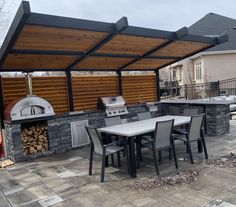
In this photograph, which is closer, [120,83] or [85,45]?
[85,45]

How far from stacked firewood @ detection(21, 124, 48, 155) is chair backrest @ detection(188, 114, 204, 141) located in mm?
3471

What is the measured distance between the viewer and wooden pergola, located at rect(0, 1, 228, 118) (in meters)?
4.04

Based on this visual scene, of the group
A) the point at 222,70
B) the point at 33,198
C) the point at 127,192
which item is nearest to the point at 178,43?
the point at 127,192

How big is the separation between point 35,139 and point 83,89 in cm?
196

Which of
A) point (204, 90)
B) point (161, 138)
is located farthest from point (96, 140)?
point (204, 90)

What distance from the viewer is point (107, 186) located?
3887 mm

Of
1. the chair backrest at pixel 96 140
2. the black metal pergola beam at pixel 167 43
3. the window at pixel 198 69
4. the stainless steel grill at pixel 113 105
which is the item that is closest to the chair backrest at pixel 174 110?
the stainless steel grill at pixel 113 105

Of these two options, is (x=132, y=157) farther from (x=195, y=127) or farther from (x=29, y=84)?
(x=29, y=84)

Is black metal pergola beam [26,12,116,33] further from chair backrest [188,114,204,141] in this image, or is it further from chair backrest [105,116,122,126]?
chair backrest [188,114,204,141]

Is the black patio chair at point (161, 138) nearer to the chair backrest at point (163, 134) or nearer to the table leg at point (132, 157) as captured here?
the chair backrest at point (163, 134)

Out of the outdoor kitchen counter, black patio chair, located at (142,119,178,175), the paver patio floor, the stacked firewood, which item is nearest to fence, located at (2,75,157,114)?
the stacked firewood

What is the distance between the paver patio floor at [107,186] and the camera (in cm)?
332

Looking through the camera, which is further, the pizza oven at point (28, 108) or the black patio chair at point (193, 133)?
the pizza oven at point (28, 108)

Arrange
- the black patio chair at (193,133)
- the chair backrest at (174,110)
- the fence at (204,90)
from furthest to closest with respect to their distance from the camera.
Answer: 1. the fence at (204,90)
2. the chair backrest at (174,110)
3. the black patio chair at (193,133)
